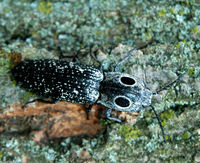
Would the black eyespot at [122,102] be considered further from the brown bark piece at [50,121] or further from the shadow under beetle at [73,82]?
the brown bark piece at [50,121]

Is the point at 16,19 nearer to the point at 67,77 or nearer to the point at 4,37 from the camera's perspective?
the point at 4,37

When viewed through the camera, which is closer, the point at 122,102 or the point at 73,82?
the point at 122,102

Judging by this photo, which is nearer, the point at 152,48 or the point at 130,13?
the point at 152,48

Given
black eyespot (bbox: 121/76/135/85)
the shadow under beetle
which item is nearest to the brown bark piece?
the shadow under beetle

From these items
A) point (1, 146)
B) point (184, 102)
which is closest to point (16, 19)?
point (1, 146)

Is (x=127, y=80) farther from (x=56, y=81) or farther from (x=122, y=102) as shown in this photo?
(x=56, y=81)

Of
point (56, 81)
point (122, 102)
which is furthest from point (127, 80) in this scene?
point (56, 81)

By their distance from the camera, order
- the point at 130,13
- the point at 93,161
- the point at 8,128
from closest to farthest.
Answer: the point at 93,161 < the point at 8,128 < the point at 130,13

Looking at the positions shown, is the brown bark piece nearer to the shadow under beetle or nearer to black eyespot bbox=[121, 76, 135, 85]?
the shadow under beetle
